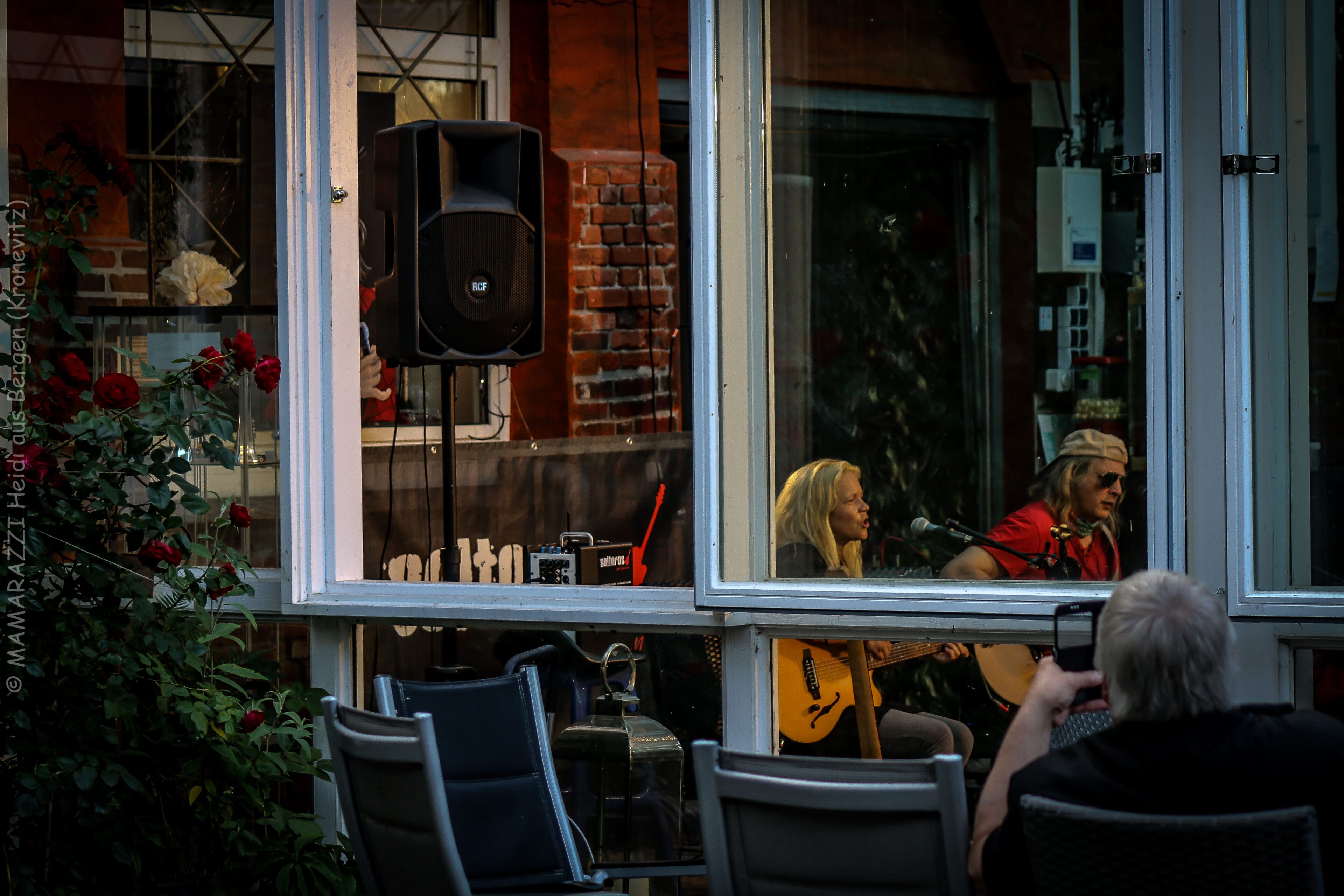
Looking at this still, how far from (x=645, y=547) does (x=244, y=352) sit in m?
2.41

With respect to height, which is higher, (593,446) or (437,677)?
(593,446)

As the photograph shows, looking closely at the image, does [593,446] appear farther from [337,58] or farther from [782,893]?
[782,893]

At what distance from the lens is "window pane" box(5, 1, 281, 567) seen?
11.6ft

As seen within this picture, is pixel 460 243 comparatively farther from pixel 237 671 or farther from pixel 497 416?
pixel 497 416

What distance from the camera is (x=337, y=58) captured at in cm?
338

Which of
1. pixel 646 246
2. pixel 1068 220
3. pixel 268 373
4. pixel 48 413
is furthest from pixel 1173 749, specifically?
pixel 646 246

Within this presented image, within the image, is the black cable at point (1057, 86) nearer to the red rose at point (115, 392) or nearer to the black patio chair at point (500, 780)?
the black patio chair at point (500, 780)

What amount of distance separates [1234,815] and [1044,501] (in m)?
1.90

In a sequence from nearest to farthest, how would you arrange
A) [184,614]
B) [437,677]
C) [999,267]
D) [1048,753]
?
[1048,753] → [184,614] → [437,677] → [999,267]

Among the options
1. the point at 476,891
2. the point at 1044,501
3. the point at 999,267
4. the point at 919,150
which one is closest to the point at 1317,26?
the point at 1044,501

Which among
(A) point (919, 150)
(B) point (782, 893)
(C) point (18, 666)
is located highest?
(A) point (919, 150)

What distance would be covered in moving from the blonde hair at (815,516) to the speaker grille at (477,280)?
2.88 feet

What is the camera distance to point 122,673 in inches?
116

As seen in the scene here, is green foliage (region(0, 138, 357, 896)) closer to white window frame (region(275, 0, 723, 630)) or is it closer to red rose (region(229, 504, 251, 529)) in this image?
red rose (region(229, 504, 251, 529))
